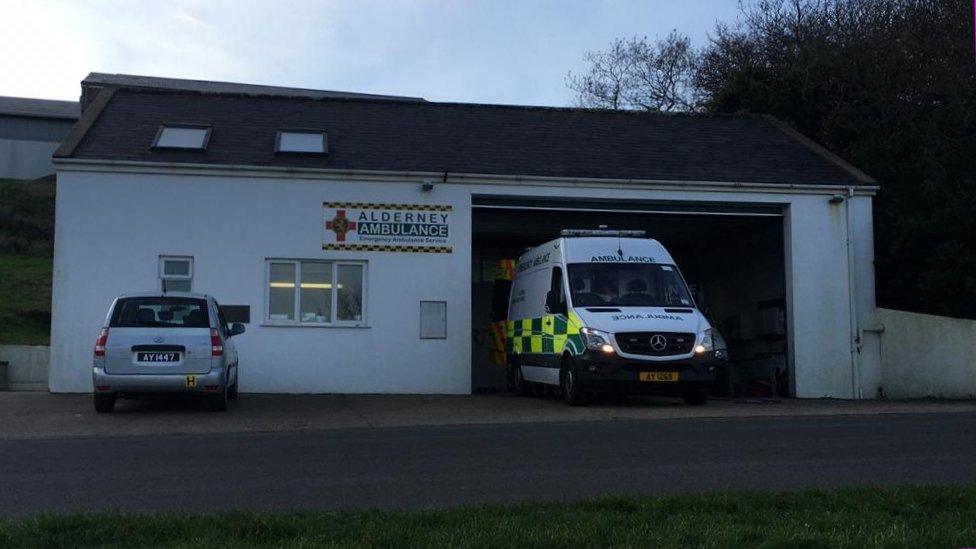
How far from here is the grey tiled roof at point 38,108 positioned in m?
63.8

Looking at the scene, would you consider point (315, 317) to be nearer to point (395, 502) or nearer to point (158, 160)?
point (158, 160)

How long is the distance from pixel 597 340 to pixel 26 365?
17.7 m

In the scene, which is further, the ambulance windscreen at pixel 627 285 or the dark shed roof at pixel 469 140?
the dark shed roof at pixel 469 140

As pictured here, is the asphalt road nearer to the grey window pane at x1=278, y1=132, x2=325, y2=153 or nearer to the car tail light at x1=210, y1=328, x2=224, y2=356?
the car tail light at x1=210, y1=328, x2=224, y2=356

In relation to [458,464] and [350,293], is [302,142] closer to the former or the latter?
[350,293]

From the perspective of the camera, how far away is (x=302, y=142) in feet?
68.9

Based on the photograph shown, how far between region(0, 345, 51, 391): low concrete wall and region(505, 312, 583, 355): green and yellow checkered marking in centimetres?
1338

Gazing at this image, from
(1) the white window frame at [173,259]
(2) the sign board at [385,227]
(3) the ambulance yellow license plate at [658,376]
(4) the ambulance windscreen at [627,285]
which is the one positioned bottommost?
(3) the ambulance yellow license plate at [658,376]

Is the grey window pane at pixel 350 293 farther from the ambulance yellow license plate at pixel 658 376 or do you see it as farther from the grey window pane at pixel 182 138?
the ambulance yellow license plate at pixel 658 376

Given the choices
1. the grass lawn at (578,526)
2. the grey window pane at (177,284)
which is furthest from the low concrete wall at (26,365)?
the grass lawn at (578,526)

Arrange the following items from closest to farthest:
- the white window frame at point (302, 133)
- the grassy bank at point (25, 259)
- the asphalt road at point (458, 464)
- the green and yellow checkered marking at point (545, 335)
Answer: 1. the asphalt road at point (458, 464)
2. the green and yellow checkered marking at point (545, 335)
3. the white window frame at point (302, 133)
4. the grassy bank at point (25, 259)

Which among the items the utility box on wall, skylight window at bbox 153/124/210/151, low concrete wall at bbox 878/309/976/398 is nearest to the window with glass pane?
the utility box on wall

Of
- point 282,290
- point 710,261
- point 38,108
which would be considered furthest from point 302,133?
point 38,108

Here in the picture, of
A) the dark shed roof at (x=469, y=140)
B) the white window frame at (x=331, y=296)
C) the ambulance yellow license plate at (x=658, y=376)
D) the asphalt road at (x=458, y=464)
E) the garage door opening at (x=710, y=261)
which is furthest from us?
the garage door opening at (x=710, y=261)
